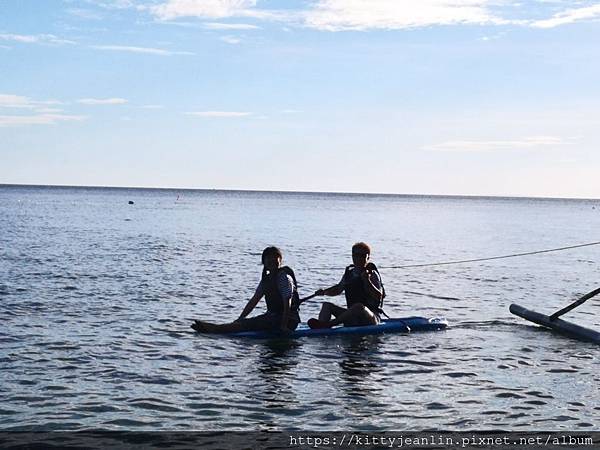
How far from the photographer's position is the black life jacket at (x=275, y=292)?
17.1 metres

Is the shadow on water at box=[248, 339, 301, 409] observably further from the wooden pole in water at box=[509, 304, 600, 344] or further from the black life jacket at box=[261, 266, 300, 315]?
the wooden pole in water at box=[509, 304, 600, 344]

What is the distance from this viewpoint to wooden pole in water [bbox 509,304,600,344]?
61.2 feet

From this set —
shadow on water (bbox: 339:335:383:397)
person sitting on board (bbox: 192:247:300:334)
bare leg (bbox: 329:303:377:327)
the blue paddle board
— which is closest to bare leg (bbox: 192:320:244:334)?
person sitting on board (bbox: 192:247:300:334)

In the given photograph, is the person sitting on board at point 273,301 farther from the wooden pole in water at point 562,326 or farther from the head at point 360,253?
the wooden pole in water at point 562,326

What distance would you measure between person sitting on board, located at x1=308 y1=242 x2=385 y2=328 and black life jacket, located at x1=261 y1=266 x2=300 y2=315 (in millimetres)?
557

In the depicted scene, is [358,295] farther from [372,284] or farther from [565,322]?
[565,322]

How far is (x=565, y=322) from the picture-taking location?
20078 mm

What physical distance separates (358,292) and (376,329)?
0.96m

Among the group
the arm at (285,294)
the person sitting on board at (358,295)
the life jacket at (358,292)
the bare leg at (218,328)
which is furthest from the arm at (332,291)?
the bare leg at (218,328)

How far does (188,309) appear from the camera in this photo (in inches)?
895

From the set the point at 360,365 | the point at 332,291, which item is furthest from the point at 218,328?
the point at 360,365

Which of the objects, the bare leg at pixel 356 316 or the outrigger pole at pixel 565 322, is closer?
the bare leg at pixel 356 316

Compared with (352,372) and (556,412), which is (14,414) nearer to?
(352,372)

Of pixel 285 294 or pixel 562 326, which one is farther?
pixel 562 326
